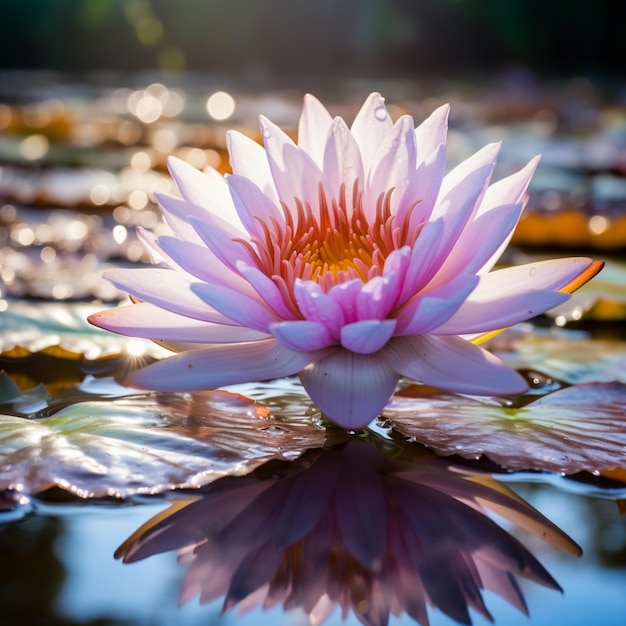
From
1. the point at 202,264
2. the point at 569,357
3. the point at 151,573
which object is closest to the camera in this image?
the point at 151,573

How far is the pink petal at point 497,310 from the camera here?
0.73m

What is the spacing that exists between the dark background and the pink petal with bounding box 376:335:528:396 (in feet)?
27.0

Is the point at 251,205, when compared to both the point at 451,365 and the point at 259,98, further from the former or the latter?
the point at 259,98

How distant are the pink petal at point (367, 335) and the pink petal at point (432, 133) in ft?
0.74

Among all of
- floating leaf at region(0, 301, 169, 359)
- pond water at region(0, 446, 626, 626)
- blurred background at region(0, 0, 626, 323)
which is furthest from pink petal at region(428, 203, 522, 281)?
blurred background at region(0, 0, 626, 323)

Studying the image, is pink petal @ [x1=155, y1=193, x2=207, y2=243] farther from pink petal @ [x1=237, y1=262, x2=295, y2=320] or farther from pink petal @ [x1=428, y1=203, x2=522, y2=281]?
pink petal @ [x1=428, y1=203, x2=522, y2=281]

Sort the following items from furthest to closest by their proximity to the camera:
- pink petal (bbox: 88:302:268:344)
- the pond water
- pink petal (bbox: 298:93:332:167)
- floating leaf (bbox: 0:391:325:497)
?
pink petal (bbox: 298:93:332:167)
pink petal (bbox: 88:302:268:344)
floating leaf (bbox: 0:391:325:497)
the pond water

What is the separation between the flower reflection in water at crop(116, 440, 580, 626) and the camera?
554mm

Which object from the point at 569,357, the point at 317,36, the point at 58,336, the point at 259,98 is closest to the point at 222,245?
the point at 58,336

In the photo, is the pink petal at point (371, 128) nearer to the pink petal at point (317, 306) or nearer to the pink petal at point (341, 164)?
the pink petal at point (341, 164)

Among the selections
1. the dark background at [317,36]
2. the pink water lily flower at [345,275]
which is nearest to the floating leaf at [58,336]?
the pink water lily flower at [345,275]

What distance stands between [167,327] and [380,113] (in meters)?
0.31

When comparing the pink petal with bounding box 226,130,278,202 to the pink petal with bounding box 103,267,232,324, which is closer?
the pink petal with bounding box 103,267,232,324

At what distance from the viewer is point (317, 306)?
700 millimetres
